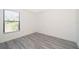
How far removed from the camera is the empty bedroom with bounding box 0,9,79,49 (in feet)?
3.53

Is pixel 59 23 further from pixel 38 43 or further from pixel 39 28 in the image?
pixel 38 43

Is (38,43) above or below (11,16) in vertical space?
below

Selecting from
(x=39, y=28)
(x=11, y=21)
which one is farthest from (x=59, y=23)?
(x=11, y=21)

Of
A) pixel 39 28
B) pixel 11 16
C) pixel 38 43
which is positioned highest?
pixel 11 16

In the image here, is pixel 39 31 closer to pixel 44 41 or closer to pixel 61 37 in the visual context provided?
pixel 44 41

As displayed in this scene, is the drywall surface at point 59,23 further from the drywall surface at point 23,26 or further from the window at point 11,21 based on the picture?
the window at point 11,21

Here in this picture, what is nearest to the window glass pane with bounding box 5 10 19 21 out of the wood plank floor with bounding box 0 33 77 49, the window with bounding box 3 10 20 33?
the window with bounding box 3 10 20 33

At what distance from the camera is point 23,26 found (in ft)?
A: 3.67

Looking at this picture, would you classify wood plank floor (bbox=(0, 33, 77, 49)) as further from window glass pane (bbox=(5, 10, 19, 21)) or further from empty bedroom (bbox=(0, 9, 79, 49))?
window glass pane (bbox=(5, 10, 19, 21))

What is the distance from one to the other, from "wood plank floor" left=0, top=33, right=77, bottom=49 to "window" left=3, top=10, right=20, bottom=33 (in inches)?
5.7

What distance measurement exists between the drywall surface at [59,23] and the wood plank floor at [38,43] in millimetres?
60

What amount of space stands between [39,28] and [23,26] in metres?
0.20

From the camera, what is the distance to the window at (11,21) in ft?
3.52
